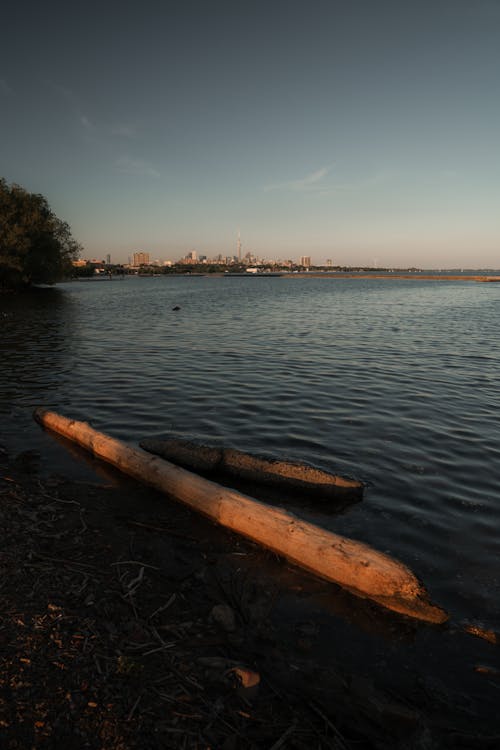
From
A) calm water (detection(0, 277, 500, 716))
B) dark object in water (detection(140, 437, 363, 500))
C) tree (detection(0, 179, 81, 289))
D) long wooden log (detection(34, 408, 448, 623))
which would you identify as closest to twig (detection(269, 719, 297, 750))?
long wooden log (detection(34, 408, 448, 623))

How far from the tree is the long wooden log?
6201 centimetres

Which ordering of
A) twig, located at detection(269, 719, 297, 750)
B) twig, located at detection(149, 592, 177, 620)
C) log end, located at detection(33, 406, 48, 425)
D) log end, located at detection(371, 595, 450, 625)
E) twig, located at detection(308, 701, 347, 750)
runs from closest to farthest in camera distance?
twig, located at detection(269, 719, 297, 750), twig, located at detection(308, 701, 347, 750), twig, located at detection(149, 592, 177, 620), log end, located at detection(371, 595, 450, 625), log end, located at detection(33, 406, 48, 425)

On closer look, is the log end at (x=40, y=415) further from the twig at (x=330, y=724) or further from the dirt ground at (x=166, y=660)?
the twig at (x=330, y=724)

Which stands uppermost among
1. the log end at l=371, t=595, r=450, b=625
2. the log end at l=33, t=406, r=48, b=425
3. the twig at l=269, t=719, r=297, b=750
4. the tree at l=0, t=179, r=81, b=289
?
the tree at l=0, t=179, r=81, b=289

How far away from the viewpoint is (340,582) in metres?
5.46

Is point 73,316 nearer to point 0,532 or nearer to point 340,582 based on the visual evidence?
point 0,532

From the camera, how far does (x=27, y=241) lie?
59.0 m

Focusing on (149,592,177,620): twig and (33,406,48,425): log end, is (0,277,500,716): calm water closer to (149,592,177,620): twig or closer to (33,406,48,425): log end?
(33,406,48,425): log end

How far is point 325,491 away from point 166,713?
4.88 metres

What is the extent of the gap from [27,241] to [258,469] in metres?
63.6

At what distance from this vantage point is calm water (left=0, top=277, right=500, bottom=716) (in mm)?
6887

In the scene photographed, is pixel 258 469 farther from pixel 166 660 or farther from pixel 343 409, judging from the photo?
pixel 343 409

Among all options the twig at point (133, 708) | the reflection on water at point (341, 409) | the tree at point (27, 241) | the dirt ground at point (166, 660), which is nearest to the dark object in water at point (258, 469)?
the reflection on water at point (341, 409)

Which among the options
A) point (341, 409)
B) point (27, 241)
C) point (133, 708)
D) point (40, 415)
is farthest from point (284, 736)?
point (27, 241)
